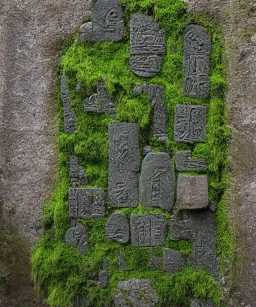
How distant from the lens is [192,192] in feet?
10.7

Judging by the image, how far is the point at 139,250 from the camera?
3.39 meters

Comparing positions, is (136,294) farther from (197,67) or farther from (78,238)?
(197,67)

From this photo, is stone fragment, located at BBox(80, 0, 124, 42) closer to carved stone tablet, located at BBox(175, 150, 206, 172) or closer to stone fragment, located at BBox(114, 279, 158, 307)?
carved stone tablet, located at BBox(175, 150, 206, 172)

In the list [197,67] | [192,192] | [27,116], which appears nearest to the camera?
[192,192]

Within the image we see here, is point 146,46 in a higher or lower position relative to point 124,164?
higher

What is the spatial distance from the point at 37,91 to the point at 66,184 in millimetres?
743

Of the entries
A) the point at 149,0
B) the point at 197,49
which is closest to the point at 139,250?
the point at 197,49

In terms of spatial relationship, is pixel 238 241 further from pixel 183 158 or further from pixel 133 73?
pixel 133 73

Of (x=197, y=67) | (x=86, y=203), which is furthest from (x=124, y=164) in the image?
(x=197, y=67)

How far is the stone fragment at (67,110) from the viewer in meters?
3.46

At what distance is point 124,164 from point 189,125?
0.55m

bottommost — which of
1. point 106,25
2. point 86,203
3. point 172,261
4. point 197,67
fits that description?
point 172,261

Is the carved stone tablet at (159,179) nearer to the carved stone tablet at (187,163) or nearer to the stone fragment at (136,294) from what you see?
the carved stone tablet at (187,163)

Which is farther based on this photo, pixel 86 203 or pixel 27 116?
pixel 27 116
